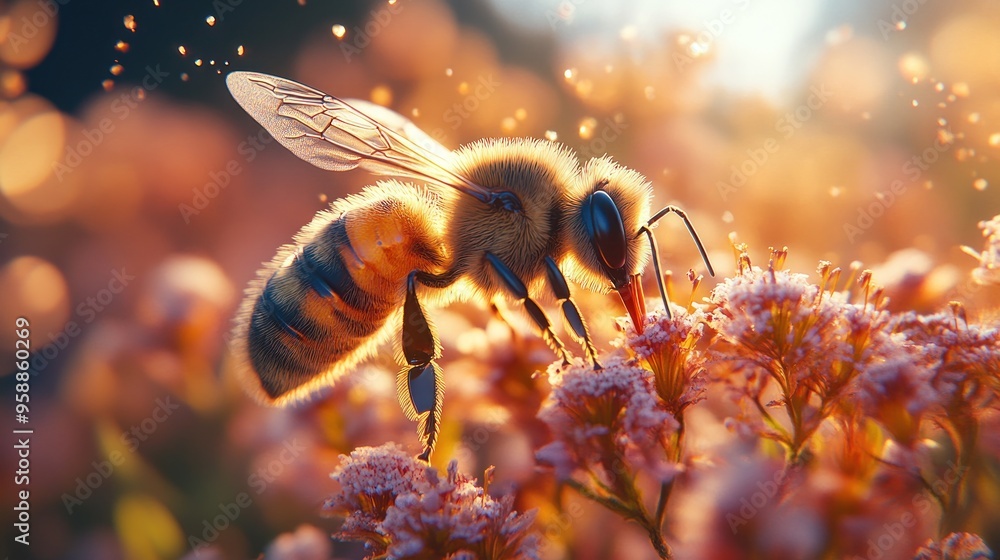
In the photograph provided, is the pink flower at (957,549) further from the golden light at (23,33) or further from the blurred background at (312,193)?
the golden light at (23,33)

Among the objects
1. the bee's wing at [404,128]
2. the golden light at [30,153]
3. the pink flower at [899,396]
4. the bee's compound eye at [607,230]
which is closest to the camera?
the pink flower at [899,396]

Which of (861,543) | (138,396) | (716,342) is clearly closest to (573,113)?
(716,342)

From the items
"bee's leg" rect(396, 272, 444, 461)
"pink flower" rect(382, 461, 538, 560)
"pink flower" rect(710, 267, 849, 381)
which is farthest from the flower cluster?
"pink flower" rect(710, 267, 849, 381)

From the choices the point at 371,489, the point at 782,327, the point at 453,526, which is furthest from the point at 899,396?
the point at 371,489

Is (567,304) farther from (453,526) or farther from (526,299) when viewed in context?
(453,526)

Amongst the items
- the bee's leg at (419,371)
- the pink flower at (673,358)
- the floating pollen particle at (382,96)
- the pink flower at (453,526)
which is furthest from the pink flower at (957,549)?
the floating pollen particle at (382,96)

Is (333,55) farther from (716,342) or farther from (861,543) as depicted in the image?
(861,543)

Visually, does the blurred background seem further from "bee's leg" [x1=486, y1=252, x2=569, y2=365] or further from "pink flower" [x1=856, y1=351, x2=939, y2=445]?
"pink flower" [x1=856, y1=351, x2=939, y2=445]
